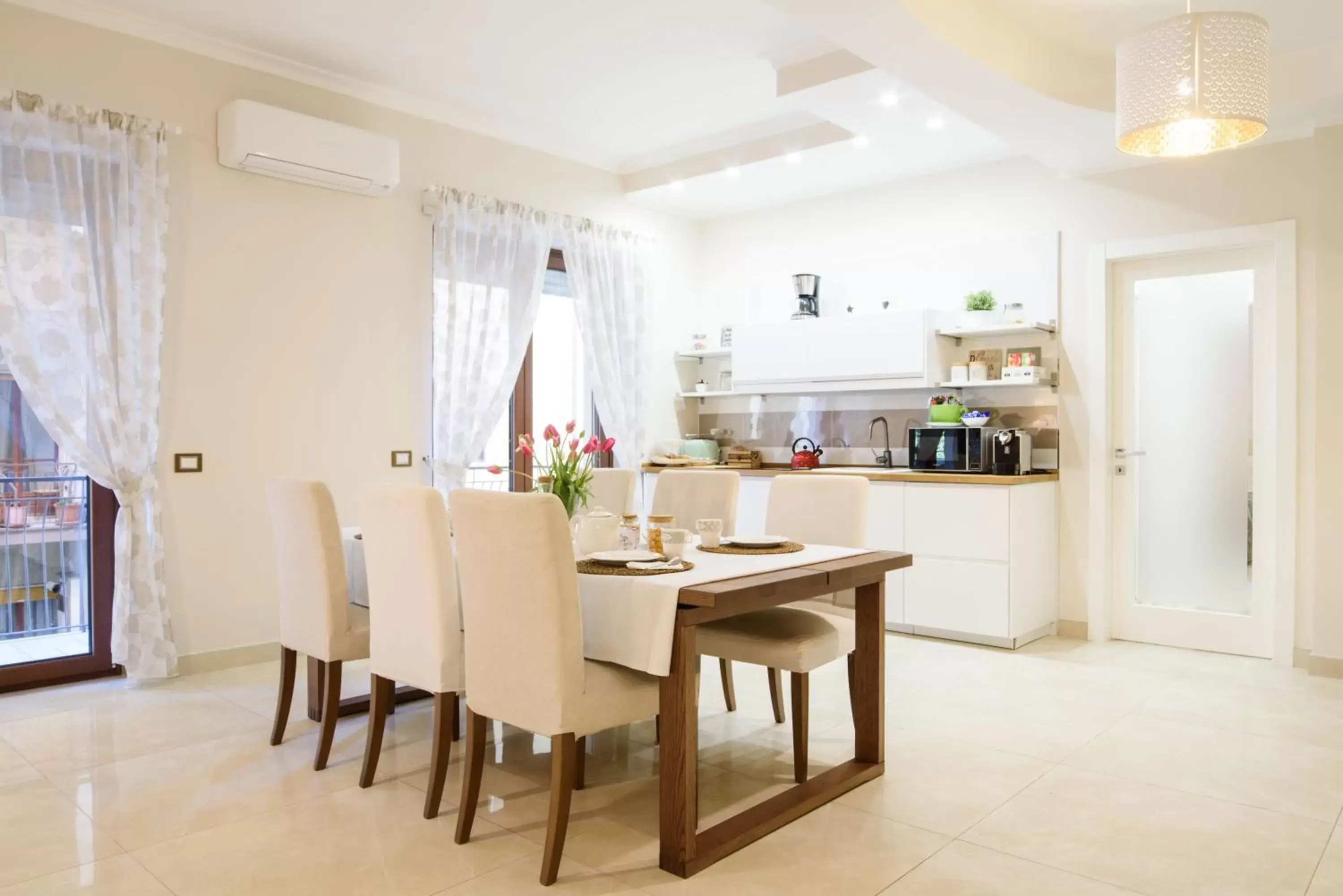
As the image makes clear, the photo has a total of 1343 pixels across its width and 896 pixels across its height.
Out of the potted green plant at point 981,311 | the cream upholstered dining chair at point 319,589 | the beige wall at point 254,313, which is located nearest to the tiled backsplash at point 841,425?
the potted green plant at point 981,311

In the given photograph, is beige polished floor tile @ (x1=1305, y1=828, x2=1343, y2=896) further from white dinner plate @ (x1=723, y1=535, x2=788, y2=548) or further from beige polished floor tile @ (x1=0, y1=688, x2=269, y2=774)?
beige polished floor tile @ (x1=0, y1=688, x2=269, y2=774)

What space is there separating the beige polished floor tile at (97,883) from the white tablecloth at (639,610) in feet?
3.76

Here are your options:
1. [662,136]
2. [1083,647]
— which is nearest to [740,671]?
[1083,647]

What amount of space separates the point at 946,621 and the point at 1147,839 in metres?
2.32

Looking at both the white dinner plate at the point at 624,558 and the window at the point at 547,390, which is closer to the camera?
the white dinner plate at the point at 624,558

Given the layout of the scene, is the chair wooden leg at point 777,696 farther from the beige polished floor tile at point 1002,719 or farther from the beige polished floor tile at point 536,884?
the beige polished floor tile at point 536,884

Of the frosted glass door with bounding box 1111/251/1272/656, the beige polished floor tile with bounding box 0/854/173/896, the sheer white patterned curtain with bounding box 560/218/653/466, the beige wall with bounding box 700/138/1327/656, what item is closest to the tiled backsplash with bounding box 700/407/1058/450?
the beige wall with bounding box 700/138/1327/656

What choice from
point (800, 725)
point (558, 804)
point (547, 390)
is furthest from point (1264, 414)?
point (558, 804)

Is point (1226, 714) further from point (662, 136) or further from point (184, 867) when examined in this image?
point (662, 136)

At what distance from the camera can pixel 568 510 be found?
3045 millimetres

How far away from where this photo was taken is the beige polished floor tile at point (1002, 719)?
10.5 ft

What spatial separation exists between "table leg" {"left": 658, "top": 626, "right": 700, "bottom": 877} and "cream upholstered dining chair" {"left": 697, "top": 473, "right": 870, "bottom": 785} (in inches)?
20.4

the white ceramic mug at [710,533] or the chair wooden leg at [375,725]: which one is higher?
the white ceramic mug at [710,533]

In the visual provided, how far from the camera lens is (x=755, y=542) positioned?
117 inches
